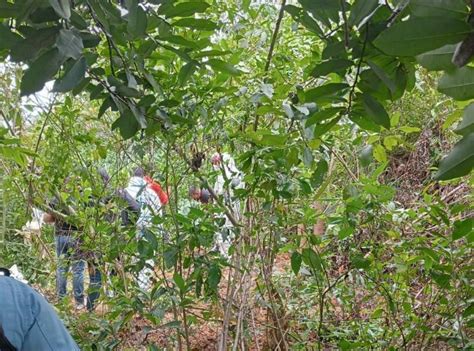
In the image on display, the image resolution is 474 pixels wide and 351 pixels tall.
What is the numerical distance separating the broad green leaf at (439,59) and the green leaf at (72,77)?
404 mm

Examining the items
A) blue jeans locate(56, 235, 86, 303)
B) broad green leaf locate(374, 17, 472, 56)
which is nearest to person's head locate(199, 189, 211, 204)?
blue jeans locate(56, 235, 86, 303)

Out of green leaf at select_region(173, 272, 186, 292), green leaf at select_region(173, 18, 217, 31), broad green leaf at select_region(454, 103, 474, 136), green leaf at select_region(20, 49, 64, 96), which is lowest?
green leaf at select_region(173, 272, 186, 292)

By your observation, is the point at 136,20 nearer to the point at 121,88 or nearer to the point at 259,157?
the point at 121,88

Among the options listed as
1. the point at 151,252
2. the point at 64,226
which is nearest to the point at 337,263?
the point at 151,252

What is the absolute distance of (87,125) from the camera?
2.09 meters

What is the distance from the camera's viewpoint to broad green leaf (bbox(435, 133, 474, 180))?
57 cm

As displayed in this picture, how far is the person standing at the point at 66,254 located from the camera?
2.10 meters

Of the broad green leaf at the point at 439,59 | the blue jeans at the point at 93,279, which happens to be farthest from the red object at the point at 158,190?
the broad green leaf at the point at 439,59

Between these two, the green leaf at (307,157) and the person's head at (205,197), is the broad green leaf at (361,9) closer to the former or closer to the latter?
the green leaf at (307,157)

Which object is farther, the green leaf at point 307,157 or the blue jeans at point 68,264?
the blue jeans at point 68,264

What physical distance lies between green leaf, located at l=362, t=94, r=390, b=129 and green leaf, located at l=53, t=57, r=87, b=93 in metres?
0.38

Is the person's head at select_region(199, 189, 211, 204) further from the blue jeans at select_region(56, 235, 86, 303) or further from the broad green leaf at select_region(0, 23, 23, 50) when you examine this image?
the broad green leaf at select_region(0, 23, 23, 50)

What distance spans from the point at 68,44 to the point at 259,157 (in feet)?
2.72

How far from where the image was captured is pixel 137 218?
1.74m
